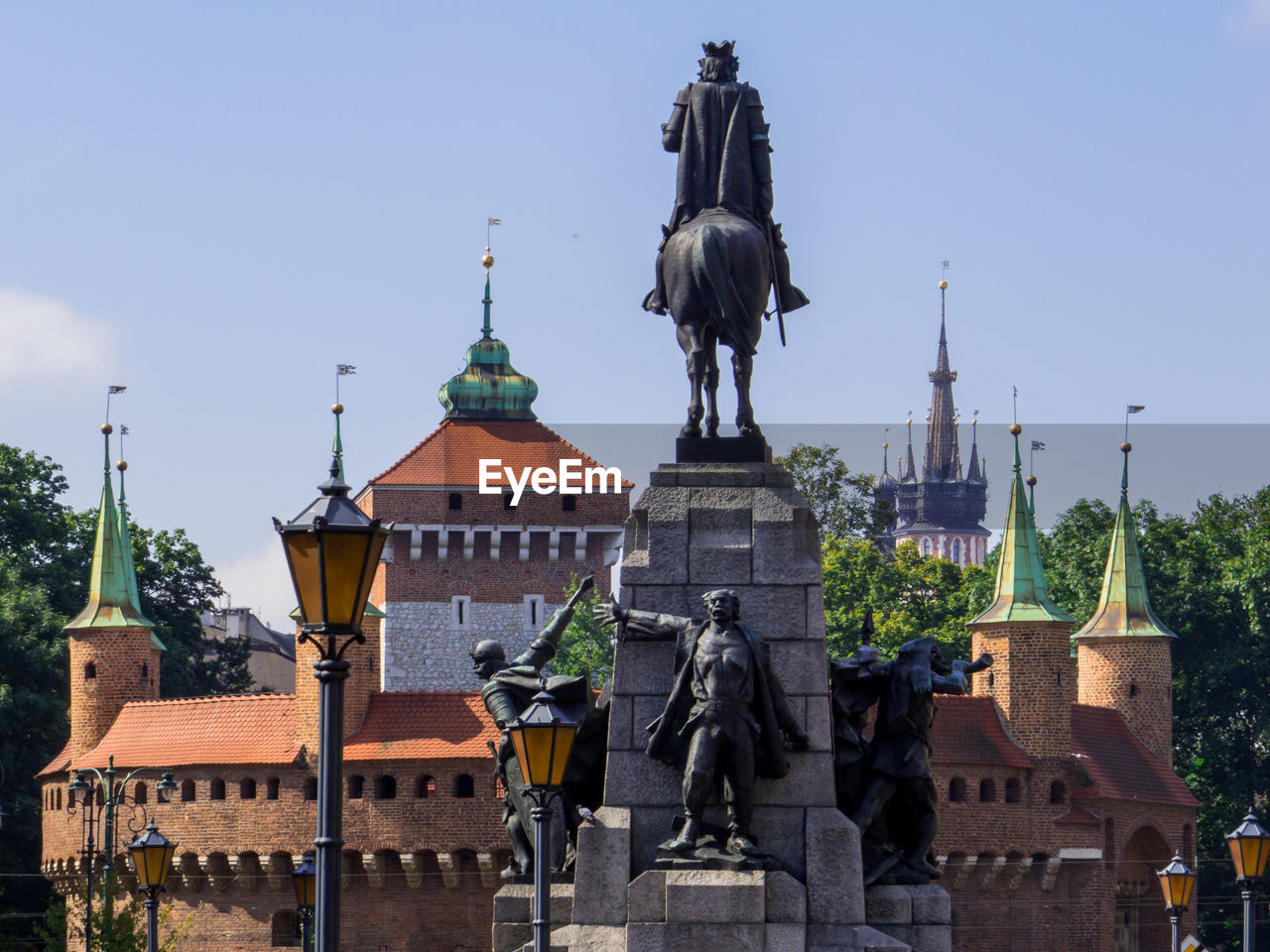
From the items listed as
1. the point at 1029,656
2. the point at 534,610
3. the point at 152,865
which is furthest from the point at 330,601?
the point at 534,610

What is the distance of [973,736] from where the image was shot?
61.6 m

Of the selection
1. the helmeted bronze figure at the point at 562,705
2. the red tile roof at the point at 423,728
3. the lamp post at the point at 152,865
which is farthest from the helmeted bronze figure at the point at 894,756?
the red tile roof at the point at 423,728

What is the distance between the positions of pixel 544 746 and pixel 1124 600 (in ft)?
159

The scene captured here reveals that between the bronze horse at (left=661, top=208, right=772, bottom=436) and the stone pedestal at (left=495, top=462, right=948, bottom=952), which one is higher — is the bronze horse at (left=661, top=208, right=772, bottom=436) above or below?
above

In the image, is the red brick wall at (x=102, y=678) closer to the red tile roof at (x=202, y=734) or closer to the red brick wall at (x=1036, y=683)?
the red tile roof at (x=202, y=734)

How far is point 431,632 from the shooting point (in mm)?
84312

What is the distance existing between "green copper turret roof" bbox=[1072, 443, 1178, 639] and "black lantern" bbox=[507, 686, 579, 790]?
47248mm

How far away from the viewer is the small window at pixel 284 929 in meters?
60.2

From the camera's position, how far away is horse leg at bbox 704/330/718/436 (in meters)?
21.0

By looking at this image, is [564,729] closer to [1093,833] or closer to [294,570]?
[294,570]

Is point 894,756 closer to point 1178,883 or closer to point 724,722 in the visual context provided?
point 724,722

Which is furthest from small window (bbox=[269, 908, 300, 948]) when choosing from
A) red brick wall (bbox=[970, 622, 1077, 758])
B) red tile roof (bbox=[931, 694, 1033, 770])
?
Result: red brick wall (bbox=[970, 622, 1077, 758])

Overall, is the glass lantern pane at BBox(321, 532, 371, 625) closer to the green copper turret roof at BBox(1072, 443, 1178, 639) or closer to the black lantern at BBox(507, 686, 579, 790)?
the black lantern at BBox(507, 686, 579, 790)

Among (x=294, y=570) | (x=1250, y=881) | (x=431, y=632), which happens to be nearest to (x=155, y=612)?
(x=431, y=632)
